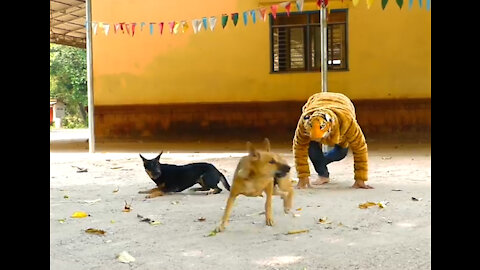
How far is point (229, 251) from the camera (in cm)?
306

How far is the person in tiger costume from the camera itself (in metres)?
5.07

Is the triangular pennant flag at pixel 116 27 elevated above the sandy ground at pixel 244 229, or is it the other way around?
the triangular pennant flag at pixel 116 27

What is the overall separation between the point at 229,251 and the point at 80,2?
36.3 ft

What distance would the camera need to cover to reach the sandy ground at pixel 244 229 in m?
2.87

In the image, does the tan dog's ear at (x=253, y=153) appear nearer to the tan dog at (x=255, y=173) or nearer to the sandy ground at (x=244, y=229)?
the tan dog at (x=255, y=173)

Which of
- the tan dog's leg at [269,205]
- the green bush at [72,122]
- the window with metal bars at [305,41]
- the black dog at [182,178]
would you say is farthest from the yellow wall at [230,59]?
the green bush at [72,122]

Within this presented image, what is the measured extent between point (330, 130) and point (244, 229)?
6.17 feet

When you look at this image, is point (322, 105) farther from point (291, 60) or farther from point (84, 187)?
point (291, 60)

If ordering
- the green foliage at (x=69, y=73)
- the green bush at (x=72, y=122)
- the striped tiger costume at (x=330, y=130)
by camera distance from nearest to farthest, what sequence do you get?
the striped tiger costume at (x=330, y=130) < the green foliage at (x=69, y=73) < the green bush at (x=72, y=122)

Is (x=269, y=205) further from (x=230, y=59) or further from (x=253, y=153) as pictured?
(x=230, y=59)

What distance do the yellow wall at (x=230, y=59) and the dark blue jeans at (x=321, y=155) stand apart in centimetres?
571
